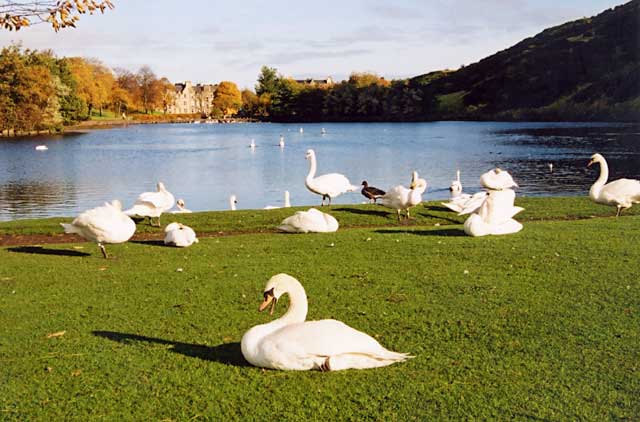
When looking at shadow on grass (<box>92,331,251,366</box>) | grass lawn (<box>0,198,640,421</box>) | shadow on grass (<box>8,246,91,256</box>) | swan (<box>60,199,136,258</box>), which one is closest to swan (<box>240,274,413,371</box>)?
grass lawn (<box>0,198,640,421</box>)

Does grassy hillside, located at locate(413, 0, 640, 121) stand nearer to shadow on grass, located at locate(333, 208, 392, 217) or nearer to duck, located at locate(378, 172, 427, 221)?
shadow on grass, located at locate(333, 208, 392, 217)

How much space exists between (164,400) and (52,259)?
742cm

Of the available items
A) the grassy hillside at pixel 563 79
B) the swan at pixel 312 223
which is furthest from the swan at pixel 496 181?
the grassy hillside at pixel 563 79

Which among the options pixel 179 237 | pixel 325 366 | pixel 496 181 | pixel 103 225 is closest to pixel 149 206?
pixel 179 237

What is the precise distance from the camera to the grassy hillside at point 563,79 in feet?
382

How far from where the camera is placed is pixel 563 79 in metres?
139

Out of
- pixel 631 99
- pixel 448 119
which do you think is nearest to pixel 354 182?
pixel 631 99

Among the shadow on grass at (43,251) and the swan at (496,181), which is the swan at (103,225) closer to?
the shadow on grass at (43,251)

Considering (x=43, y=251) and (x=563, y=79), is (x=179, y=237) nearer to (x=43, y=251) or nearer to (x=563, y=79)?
(x=43, y=251)

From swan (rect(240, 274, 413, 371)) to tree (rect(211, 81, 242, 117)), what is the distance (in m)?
191

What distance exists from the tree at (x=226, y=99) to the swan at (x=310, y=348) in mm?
190727

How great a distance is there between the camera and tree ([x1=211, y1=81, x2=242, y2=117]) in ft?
629

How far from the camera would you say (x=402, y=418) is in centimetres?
495

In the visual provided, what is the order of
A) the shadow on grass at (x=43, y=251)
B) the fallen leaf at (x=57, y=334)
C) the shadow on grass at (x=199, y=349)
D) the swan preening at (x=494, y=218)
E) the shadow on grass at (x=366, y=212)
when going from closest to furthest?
the shadow on grass at (x=199, y=349) → the fallen leaf at (x=57, y=334) → the shadow on grass at (x=43, y=251) → the swan preening at (x=494, y=218) → the shadow on grass at (x=366, y=212)
